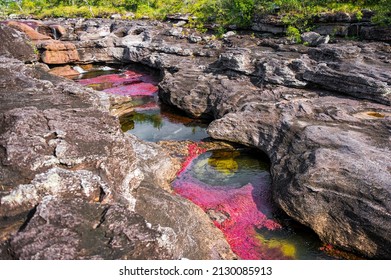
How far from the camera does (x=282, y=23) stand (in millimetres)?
36031

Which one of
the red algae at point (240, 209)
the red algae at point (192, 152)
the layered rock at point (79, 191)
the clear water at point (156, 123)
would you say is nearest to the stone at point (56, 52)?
the clear water at point (156, 123)

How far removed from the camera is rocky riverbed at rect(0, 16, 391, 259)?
8.05m

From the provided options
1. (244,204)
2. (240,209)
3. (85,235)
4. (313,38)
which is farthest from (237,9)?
(85,235)

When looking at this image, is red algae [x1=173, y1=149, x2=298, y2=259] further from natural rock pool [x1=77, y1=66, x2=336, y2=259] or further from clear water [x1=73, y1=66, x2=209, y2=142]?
clear water [x1=73, y1=66, x2=209, y2=142]

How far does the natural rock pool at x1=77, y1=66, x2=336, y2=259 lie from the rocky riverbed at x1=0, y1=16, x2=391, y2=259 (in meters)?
0.77

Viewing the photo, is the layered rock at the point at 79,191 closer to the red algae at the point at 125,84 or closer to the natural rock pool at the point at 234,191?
the natural rock pool at the point at 234,191

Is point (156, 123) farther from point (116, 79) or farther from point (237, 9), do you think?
point (237, 9)

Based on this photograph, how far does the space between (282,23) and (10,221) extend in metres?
34.6

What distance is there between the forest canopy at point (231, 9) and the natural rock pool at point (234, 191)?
63.3 ft

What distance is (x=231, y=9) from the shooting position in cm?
4453

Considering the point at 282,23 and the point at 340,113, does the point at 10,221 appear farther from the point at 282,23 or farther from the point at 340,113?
the point at 282,23

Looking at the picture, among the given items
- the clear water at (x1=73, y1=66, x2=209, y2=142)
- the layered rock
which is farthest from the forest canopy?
the layered rock

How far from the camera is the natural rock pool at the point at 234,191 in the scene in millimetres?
13547
